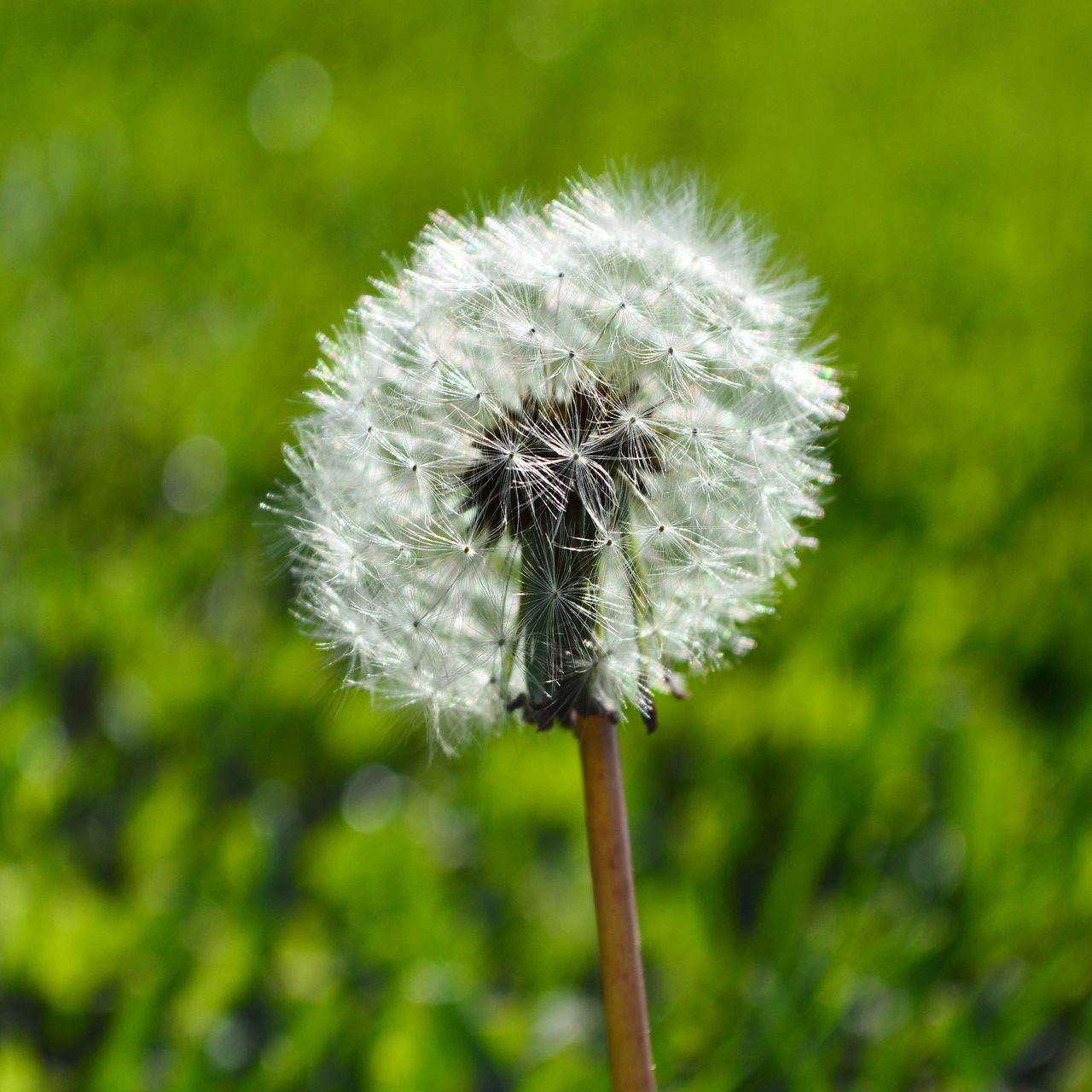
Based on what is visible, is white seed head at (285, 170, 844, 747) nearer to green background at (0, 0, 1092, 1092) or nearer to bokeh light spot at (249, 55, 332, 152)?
green background at (0, 0, 1092, 1092)

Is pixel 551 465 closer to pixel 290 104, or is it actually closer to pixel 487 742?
pixel 487 742

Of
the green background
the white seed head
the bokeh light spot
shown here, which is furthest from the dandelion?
the bokeh light spot

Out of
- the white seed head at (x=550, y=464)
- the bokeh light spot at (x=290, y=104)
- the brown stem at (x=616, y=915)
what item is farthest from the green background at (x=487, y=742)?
the brown stem at (x=616, y=915)

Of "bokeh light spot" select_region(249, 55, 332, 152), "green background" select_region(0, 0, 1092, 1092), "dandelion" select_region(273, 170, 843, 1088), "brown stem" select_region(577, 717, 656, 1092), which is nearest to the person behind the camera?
"brown stem" select_region(577, 717, 656, 1092)

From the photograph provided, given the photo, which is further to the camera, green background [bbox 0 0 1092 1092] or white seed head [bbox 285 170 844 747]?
green background [bbox 0 0 1092 1092]

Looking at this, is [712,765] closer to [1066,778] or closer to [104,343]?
[1066,778]

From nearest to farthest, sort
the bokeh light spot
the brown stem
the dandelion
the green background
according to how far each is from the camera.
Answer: the brown stem, the dandelion, the green background, the bokeh light spot

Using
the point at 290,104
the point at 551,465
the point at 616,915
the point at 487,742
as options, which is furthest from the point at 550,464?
the point at 290,104
